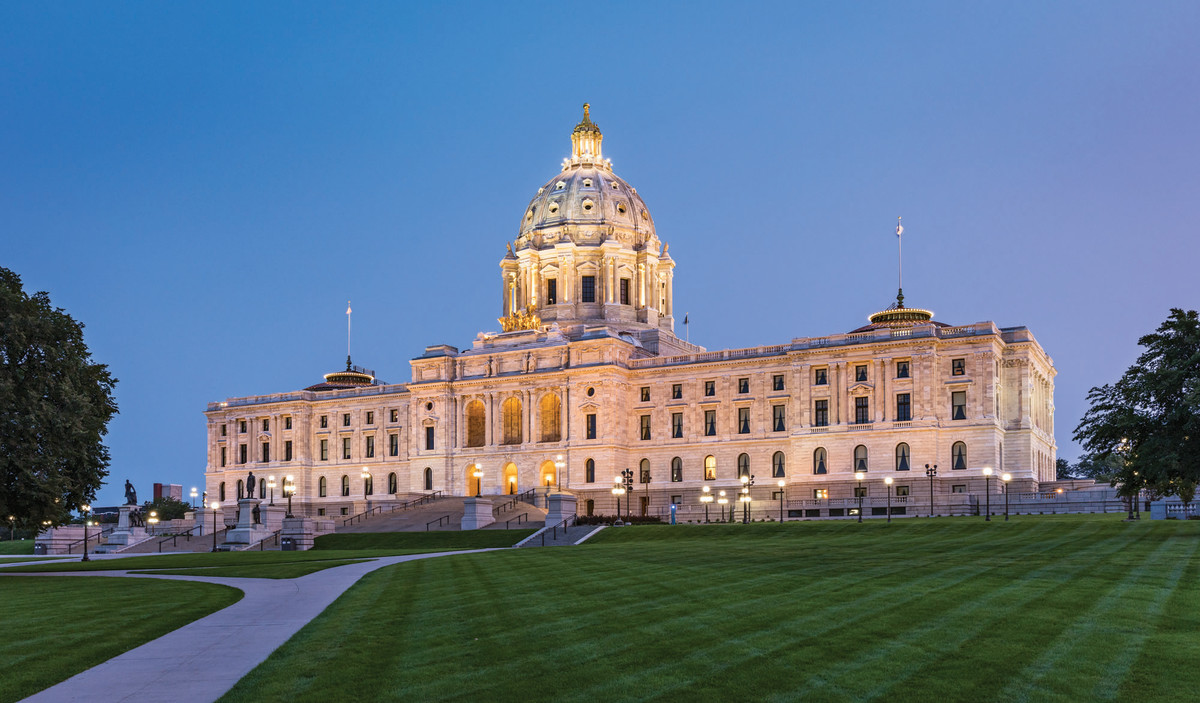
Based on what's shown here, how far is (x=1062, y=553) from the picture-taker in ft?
119

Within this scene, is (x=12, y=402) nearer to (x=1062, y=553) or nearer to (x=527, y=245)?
(x=1062, y=553)

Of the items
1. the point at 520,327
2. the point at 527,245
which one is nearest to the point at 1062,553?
the point at 520,327

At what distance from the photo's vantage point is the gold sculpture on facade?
115 meters

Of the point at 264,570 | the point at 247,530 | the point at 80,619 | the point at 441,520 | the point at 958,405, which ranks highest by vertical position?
the point at 958,405

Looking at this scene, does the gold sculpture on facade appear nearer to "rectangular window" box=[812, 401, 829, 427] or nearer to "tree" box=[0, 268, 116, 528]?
"rectangular window" box=[812, 401, 829, 427]

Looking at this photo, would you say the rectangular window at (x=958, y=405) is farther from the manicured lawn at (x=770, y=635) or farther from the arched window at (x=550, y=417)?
the manicured lawn at (x=770, y=635)

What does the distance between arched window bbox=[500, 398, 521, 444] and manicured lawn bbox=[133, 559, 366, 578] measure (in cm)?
5886

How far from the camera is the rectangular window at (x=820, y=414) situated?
9544 centimetres

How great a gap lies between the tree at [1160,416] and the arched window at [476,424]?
2660 inches

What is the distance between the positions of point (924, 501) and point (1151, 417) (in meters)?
36.9

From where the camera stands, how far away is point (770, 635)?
707 inches

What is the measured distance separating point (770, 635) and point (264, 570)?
99.5ft

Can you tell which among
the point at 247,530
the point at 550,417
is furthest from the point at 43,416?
the point at 550,417

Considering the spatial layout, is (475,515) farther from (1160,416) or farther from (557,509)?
(1160,416)
